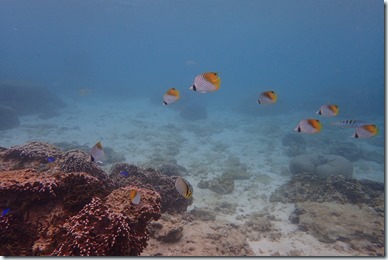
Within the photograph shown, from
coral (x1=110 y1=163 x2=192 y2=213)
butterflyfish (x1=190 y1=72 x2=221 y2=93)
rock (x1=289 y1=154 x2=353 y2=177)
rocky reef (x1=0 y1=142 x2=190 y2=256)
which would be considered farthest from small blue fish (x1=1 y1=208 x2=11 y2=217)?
rock (x1=289 y1=154 x2=353 y2=177)

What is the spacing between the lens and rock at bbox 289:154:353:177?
529 inches

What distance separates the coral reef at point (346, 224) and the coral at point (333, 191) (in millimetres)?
596

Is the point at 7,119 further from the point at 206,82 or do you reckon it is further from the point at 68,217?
the point at 206,82

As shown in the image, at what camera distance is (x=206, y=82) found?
4707 millimetres

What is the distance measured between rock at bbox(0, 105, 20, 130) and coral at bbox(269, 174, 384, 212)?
20.8m

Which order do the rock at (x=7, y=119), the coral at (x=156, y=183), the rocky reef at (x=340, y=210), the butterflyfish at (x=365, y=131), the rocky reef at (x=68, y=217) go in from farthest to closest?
the rock at (x=7, y=119) < the coral at (x=156, y=183) < the rocky reef at (x=340, y=210) < the butterflyfish at (x=365, y=131) < the rocky reef at (x=68, y=217)

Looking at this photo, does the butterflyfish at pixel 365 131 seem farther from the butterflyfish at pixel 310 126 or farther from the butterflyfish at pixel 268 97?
the butterflyfish at pixel 268 97

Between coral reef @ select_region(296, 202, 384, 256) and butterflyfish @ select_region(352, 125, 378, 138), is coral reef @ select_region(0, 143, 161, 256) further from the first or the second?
coral reef @ select_region(296, 202, 384, 256)

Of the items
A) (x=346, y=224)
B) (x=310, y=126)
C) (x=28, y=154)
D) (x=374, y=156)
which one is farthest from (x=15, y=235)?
(x=374, y=156)

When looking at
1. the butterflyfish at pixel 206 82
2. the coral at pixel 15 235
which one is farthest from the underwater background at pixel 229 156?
the butterflyfish at pixel 206 82

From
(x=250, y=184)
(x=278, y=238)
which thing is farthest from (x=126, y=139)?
(x=278, y=238)

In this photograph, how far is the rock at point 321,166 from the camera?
1344 cm

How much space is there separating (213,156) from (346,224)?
10.5 metres

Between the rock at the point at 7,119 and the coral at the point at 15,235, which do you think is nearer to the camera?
the coral at the point at 15,235
